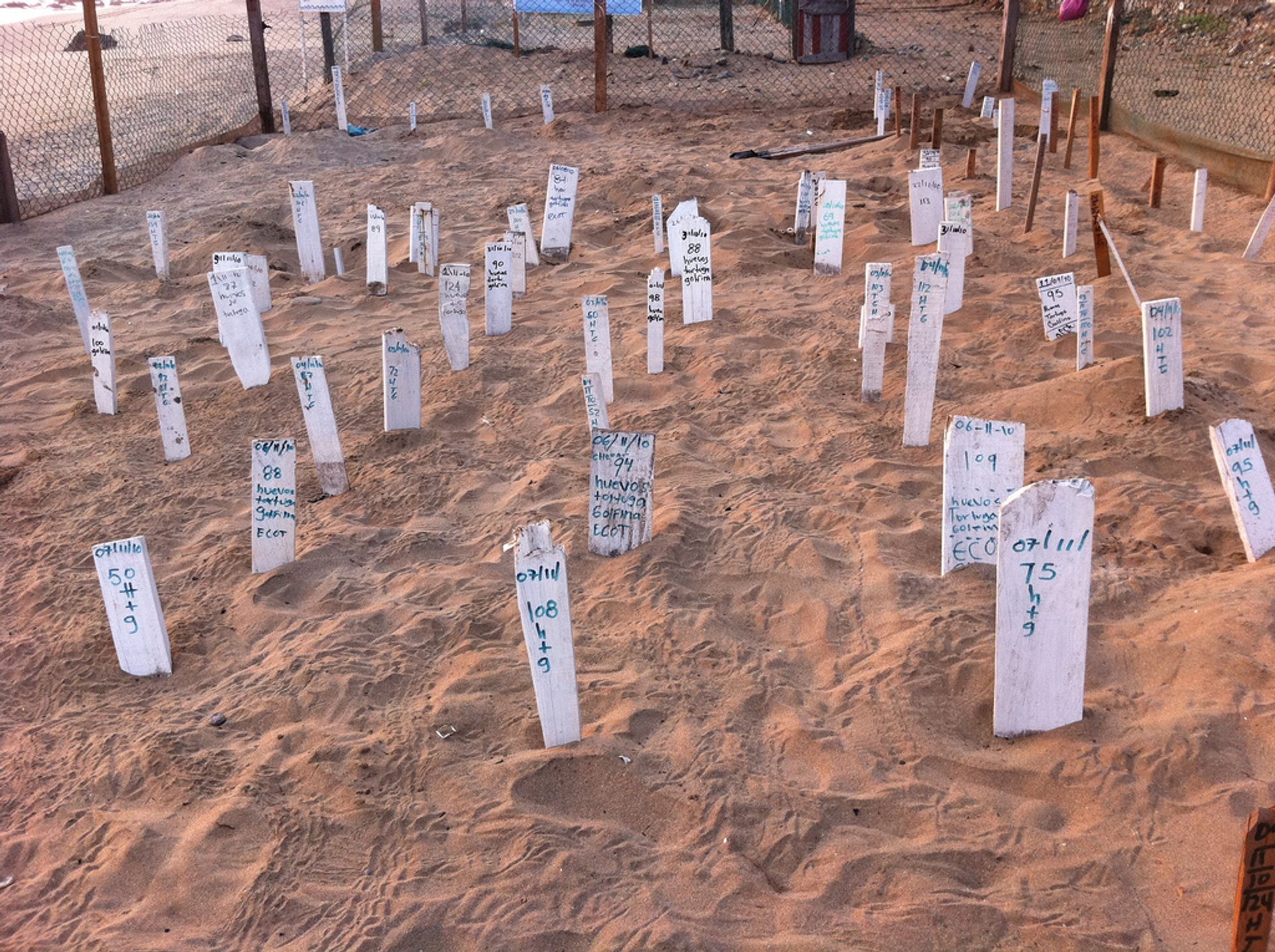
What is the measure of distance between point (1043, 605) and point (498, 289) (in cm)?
403

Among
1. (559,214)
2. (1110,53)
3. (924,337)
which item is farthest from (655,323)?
(1110,53)

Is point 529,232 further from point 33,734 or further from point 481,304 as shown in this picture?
point 33,734

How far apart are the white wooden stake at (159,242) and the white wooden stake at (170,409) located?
2.69 metres

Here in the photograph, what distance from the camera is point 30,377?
20.5 ft

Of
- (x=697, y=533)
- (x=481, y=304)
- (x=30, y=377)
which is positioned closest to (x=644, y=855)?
(x=697, y=533)

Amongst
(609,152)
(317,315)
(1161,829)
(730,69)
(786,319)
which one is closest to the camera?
(1161,829)

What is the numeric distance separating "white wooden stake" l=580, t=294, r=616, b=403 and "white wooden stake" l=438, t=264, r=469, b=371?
31.1 inches

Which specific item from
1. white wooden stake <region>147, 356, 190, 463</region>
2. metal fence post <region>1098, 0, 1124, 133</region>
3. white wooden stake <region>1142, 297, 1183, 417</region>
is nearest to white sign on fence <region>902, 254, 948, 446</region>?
white wooden stake <region>1142, 297, 1183, 417</region>

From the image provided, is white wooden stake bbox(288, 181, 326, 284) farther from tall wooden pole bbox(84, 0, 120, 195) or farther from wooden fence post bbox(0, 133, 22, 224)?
tall wooden pole bbox(84, 0, 120, 195)

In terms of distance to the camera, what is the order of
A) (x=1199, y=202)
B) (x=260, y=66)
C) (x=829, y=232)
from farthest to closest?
(x=260, y=66) < (x=1199, y=202) < (x=829, y=232)

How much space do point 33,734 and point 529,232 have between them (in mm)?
4754

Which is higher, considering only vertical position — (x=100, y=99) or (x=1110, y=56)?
(x=1110, y=56)

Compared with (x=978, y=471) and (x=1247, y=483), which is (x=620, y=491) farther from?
(x=1247, y=483)

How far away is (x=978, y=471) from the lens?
3.65m
